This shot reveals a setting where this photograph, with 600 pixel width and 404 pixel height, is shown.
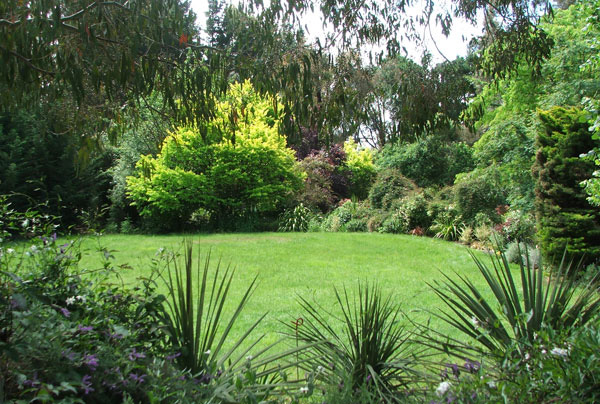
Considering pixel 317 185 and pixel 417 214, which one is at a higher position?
pixel 317 185

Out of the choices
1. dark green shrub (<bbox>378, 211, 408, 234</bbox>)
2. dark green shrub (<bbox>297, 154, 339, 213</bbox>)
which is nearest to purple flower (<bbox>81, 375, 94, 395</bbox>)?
dark green shrub (<bbox>378, 211, 408, 234</bbox>)

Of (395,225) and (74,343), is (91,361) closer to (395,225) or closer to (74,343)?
(74,343)

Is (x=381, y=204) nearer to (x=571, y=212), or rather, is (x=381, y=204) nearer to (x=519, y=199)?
(x=519, y=199)

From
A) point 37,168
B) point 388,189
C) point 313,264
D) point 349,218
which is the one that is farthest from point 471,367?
point 37,168

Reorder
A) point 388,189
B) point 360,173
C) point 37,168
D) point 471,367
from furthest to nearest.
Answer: point 360,173 → point 388,189 → point 37,168 → point 471,367

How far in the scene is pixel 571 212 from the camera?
720 centimetres

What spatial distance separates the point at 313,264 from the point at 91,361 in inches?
303

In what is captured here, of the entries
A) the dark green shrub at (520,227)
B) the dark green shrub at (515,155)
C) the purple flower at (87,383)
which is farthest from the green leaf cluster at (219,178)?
the purple flower at (87,383)

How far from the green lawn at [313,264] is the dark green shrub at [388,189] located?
2023mm

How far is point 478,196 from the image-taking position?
12.1 m

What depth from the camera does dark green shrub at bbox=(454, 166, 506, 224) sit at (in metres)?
12.0

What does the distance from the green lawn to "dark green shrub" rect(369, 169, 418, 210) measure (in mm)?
2023

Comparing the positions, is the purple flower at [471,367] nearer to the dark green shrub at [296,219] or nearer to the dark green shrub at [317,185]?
the dark green shrub at [296,219]

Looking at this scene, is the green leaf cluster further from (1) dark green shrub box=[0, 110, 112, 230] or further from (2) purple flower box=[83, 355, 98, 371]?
(2) purple flower box=[83, 355, 98, 371]
